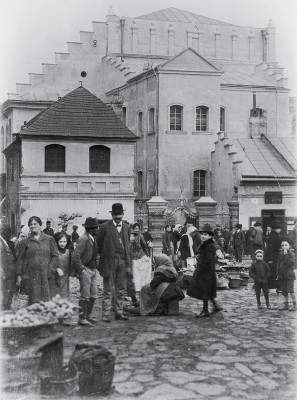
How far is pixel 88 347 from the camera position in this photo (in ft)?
25.1

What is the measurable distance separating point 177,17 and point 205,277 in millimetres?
42609

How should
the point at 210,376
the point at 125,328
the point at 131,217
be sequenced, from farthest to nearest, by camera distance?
the point at 131,217 < the point at 125,328 < the point at 210,376

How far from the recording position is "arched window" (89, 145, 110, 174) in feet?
101

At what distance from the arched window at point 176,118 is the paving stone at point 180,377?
30.6 metres

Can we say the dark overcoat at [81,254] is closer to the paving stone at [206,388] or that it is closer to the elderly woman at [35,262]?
the elderly woman at [35,262]

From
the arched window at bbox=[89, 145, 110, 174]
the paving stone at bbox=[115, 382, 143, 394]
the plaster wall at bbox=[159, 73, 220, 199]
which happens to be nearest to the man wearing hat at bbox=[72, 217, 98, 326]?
the paving stone at bbox=[115, 382, 143, 394]

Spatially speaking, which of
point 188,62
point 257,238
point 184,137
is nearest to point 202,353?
point 257,238

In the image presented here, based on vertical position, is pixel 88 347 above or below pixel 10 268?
below

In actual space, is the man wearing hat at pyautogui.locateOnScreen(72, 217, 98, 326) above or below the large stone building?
below

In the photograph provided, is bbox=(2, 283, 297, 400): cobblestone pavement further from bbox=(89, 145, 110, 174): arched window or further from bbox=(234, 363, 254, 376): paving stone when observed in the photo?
A: bbox=(89, 145, 110, 174): arched window

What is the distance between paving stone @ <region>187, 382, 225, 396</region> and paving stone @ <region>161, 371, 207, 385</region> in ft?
0.49

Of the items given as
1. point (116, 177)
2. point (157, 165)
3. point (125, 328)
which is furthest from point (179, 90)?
point (125, 328)

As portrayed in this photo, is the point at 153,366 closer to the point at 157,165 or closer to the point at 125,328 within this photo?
the point at 125,328

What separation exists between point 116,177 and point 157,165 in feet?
23.4
